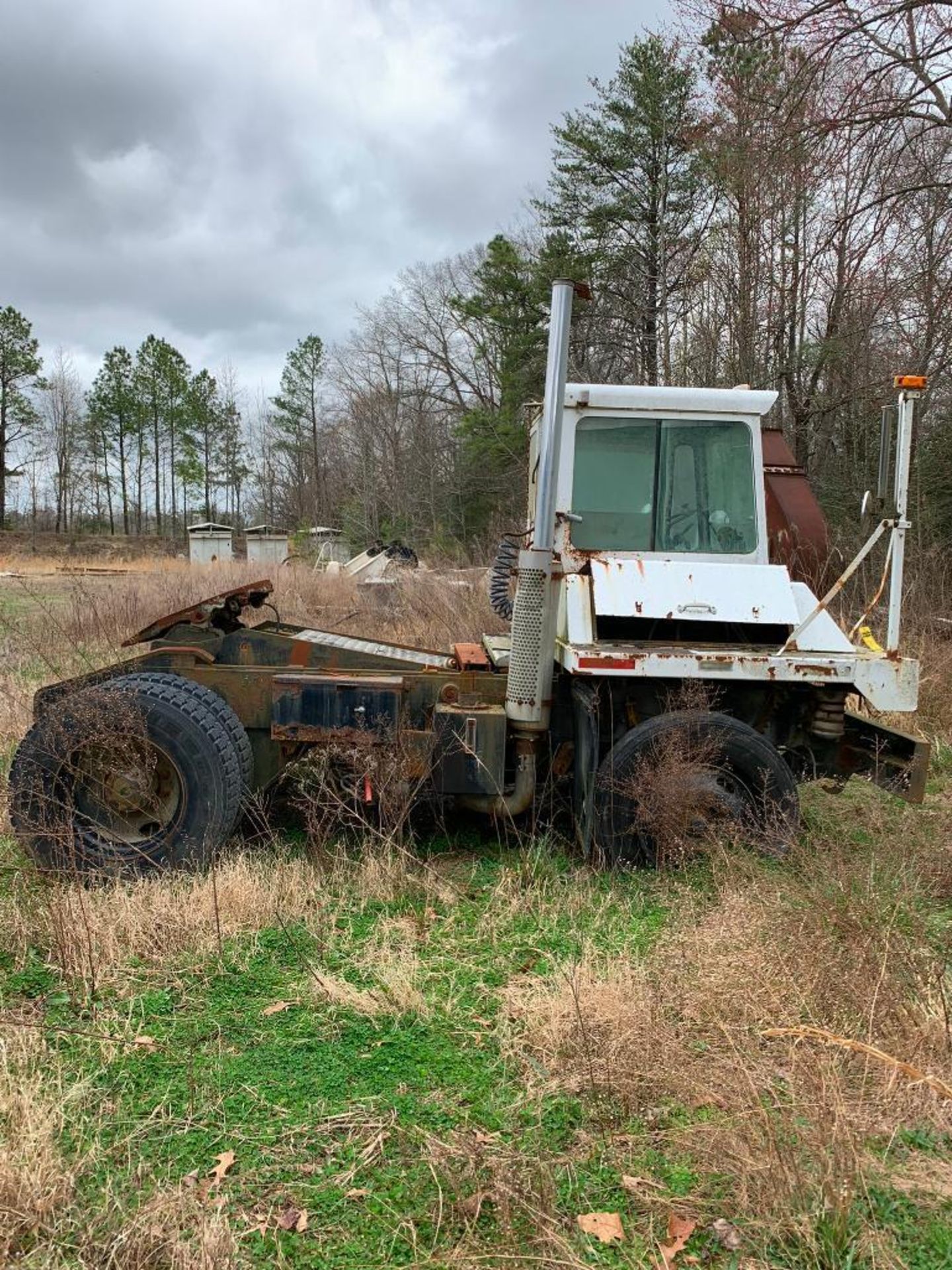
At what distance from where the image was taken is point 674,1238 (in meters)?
2.11

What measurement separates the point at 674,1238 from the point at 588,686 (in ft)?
8.52

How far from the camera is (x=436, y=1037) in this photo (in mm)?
2988

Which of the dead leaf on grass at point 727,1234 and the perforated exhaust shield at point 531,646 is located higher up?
the perforated exhaust shield at point 531,646

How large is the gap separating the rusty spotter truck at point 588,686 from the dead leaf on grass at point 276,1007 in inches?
46.3

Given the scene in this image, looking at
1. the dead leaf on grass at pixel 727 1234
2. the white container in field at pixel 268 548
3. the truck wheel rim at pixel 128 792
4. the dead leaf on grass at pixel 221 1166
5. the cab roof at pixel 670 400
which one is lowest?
the dead leaf on grass at pixel 221 1166

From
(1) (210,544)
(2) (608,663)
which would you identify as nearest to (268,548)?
(1) (210,544)

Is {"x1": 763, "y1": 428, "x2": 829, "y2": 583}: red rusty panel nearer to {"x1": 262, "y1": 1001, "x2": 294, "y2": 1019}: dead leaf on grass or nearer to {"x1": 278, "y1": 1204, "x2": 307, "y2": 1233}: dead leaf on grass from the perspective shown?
{"x1": 262, "y1": 1001, "x2": 294, "y2": 1019}: dead leaf on grass

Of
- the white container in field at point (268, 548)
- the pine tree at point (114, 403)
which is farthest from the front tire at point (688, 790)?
the pine tree at point (114, 403)

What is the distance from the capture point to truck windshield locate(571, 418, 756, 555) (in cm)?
464

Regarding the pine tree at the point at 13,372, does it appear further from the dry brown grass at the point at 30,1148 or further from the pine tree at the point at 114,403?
the dry brown grass at the point at 30,1148

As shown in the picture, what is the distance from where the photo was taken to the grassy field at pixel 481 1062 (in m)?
2.11

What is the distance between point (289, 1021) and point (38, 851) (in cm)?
182

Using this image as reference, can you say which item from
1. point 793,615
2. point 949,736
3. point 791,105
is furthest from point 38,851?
point 791,105

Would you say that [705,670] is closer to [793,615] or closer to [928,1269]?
[793,615]
